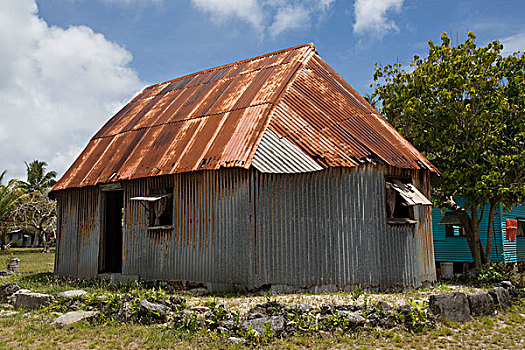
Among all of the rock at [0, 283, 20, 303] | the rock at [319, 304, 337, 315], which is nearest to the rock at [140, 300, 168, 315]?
the rock at [319, 304, 337, 315]

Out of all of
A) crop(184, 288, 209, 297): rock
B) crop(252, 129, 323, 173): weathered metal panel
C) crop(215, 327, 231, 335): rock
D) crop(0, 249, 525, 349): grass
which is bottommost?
crop(0, 249, 525, 349): grass

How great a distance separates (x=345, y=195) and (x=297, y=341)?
4757 millimetres

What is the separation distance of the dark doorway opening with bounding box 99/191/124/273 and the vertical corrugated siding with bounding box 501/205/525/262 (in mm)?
15878

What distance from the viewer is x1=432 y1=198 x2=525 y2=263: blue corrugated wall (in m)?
19.0

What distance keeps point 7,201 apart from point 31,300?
24.9 m

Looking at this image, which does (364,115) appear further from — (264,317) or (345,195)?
(264,317)

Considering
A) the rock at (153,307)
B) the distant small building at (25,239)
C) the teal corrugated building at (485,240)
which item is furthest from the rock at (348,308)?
the distant small building at (25,239)

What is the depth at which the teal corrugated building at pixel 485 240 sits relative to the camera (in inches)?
749

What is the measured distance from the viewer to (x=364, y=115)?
13.7m

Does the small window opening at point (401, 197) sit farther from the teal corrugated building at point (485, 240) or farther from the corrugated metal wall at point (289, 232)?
the teal corrugated building at point (485, 240)

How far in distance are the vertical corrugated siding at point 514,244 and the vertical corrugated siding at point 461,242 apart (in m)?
0.25

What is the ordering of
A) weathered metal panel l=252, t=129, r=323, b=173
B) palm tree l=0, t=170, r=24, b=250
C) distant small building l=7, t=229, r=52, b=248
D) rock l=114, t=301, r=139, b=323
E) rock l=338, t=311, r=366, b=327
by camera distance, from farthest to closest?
1. distant small building l=7, t=229, r=52, b=248
2. palm tree l=0, t=170, r=24, b=250
3. weathered metal panel l=252, t=129, r=323, b=173
4. rock l=114, t=301, r=139, b=323
5. rock l=338, t=311, r=366, b=327

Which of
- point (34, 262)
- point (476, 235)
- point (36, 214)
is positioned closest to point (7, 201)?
point (36, 214)

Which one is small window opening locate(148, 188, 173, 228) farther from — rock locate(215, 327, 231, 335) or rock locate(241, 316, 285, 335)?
rock locate(241, 316, 285, 335)
